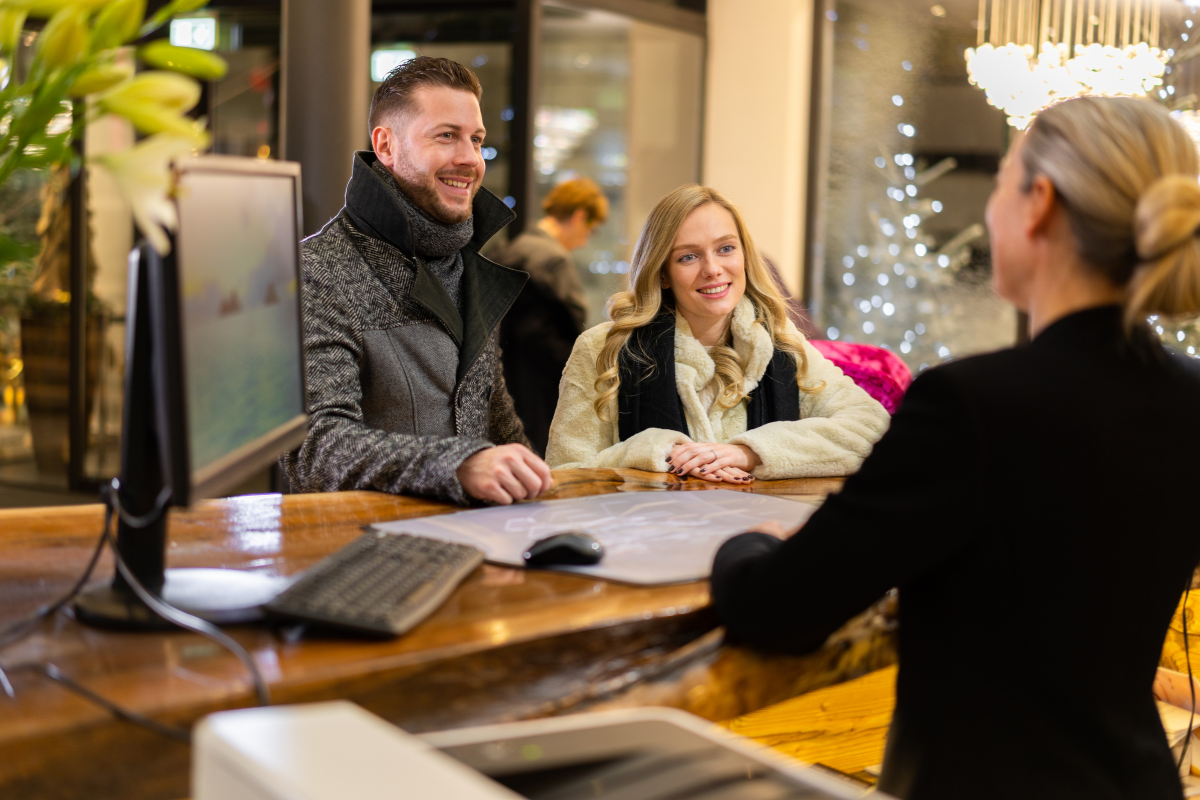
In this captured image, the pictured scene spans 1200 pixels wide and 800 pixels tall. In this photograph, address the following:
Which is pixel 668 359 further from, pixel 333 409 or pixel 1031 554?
pixel 1031 554

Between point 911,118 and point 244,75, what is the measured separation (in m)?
3.55

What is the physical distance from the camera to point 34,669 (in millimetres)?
937

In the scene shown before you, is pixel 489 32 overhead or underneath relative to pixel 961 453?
overhead

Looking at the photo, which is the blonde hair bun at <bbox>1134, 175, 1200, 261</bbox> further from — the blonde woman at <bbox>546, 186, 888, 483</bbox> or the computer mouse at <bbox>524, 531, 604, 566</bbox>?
the blonde woman at <bbox>546, 186, 888, 483</bbox>

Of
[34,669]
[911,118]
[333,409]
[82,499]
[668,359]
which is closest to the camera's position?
[34,669]

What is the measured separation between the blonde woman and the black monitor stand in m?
1.14

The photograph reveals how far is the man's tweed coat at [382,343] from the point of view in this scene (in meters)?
1.91

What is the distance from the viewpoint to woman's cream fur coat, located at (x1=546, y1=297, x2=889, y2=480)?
2105 millimetres

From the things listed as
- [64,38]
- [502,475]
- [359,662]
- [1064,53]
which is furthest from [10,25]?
[1064,53]

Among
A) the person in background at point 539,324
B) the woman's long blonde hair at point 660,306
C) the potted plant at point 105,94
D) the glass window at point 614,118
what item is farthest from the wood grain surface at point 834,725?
the glass window at point 614,118

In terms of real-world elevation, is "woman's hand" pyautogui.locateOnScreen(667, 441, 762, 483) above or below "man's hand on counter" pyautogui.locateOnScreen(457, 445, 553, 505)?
below

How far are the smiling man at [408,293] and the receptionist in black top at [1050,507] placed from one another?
3.17 feet

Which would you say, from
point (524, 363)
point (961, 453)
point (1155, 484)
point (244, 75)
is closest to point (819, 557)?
point (961, 453)

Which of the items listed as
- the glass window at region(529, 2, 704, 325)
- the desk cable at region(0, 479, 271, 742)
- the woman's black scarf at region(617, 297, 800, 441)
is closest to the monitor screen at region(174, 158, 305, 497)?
the desk cable at region(0, 479, 271, 742)
